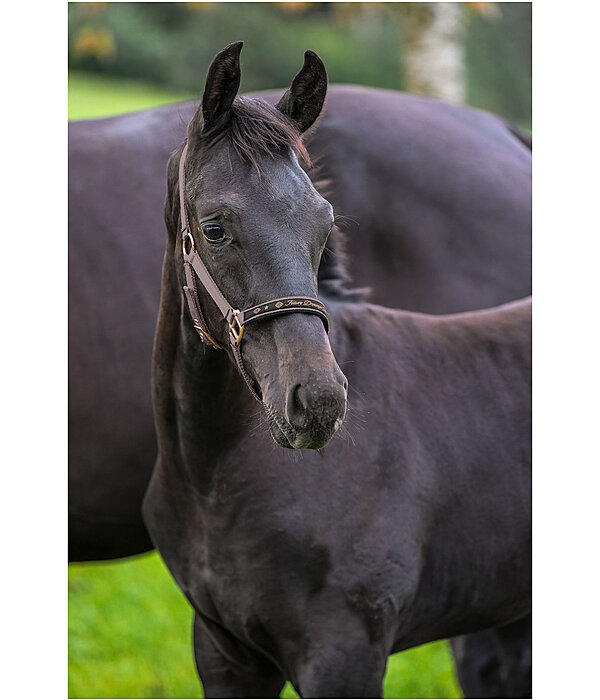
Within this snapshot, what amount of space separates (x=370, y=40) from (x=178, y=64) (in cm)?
440

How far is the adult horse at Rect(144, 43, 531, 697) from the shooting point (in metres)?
1.72

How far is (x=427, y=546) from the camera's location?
2.20 meters

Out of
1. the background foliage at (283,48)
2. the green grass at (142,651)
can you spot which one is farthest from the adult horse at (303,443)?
the background foliage at (283,48)

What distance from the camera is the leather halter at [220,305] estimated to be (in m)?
1.67

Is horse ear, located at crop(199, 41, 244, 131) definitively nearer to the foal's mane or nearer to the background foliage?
the foal's mane

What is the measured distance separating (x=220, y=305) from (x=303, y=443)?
1.21 feet

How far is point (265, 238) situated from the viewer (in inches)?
67.0

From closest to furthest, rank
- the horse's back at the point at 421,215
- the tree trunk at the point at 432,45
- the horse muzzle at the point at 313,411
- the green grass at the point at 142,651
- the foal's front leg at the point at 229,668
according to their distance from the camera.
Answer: the horse muzzle at the point at 313,411, the foal's front leg at the point at 229,668, the horse's back at the point at 421,215, the green grass at the point at 142,651, the tree trunk at the point at 432,45

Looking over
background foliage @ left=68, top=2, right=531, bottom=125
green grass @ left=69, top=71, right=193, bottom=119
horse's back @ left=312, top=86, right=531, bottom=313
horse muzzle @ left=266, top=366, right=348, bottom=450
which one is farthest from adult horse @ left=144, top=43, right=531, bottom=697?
green grass @ left=69, top=71, right=193, bottom=119

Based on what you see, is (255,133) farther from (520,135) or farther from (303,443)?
(520,135)

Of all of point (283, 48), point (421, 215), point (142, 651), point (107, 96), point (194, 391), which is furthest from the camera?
point (283, 48)

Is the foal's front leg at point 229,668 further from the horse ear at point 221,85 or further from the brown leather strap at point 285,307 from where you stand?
the horse ear at point 221,85

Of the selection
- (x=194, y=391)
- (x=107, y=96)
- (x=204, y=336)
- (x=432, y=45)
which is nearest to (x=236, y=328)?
(x=204, y=336)

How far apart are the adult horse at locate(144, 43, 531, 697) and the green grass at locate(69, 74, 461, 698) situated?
1.51m
